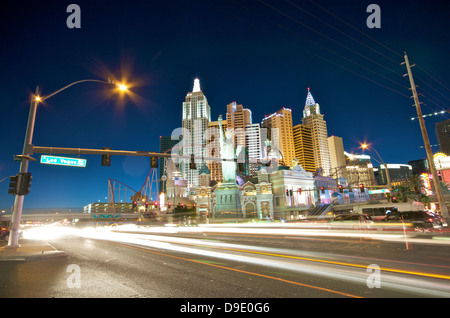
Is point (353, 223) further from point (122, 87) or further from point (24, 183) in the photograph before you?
point (24, 183)

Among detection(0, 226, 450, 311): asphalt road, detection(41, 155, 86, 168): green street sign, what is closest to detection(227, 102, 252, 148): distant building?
detection(41, 155, 86, 168): green street sign

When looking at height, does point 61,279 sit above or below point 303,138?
below

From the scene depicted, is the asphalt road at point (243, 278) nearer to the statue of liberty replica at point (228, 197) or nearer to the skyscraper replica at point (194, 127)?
the statue of liberty replica at point (228, 197)

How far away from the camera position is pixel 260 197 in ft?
299

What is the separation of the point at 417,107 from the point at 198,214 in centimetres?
7661

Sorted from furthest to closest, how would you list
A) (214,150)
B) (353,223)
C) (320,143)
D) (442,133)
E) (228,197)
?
1. (320,143)
2. (214,150)
3. (228,197)
4. (442,133)
5. (353,223)

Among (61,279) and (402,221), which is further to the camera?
(402,221)

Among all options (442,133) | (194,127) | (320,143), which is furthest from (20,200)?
(320,143)

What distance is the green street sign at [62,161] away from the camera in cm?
1627

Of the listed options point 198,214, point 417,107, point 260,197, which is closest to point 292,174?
point 260,197

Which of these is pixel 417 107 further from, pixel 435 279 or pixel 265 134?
pixel 265 134

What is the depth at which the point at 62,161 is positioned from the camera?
1662 centimetres
